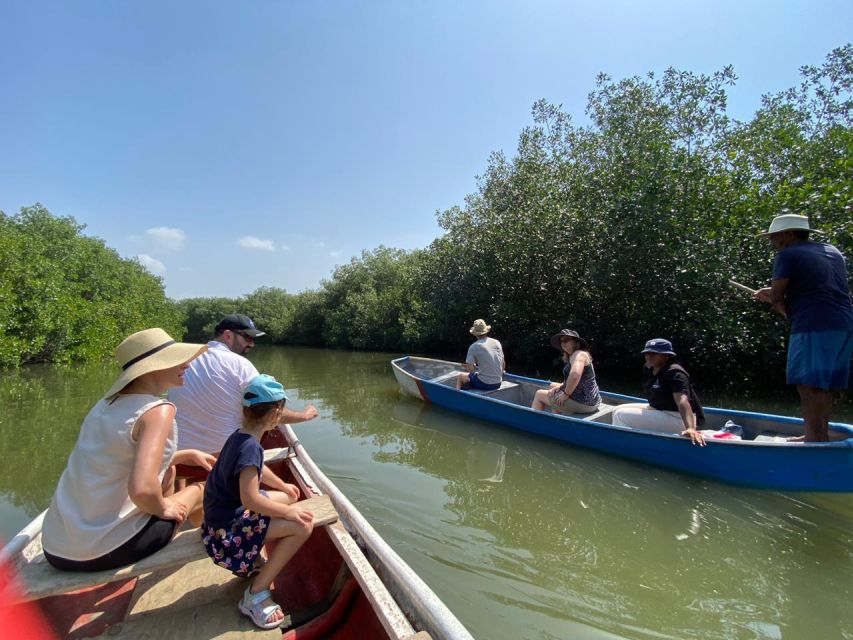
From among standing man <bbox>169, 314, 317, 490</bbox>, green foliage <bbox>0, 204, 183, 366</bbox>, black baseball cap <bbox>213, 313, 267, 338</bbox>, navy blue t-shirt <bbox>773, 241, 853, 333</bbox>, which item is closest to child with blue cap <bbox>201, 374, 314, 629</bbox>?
standing man <bbox>169, 314, 317, 490</bbox>

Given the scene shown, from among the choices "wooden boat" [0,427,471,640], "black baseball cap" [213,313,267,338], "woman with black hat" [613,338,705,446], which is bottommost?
"wooden boat" [0,427,471,640]

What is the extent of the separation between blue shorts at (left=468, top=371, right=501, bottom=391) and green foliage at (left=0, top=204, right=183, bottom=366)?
15.4 meters

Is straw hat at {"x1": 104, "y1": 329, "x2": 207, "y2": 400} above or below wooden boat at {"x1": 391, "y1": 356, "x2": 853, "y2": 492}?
above

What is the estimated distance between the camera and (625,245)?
38.8 feet

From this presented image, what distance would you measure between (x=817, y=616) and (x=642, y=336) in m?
10.1

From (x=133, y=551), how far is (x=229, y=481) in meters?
0.50

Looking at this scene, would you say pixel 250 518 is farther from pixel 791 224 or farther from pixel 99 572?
pixel 791 224

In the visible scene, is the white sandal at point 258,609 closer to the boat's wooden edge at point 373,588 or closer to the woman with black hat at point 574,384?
the boat's wooden edge at point 373,588

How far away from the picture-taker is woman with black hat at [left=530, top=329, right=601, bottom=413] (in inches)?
248

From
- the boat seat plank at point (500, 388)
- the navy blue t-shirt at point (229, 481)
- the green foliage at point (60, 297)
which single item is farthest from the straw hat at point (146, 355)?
the green foliage at point (60, 297)

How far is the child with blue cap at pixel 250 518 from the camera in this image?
2191 millimetres

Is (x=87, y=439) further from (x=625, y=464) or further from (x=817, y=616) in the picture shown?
(x=625, y=464)

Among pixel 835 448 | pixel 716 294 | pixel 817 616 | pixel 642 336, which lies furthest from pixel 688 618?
pixel 642 336

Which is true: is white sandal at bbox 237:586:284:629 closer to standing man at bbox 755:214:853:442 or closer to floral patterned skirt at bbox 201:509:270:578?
floral patterned skirt at bbox 201:509:270:578
